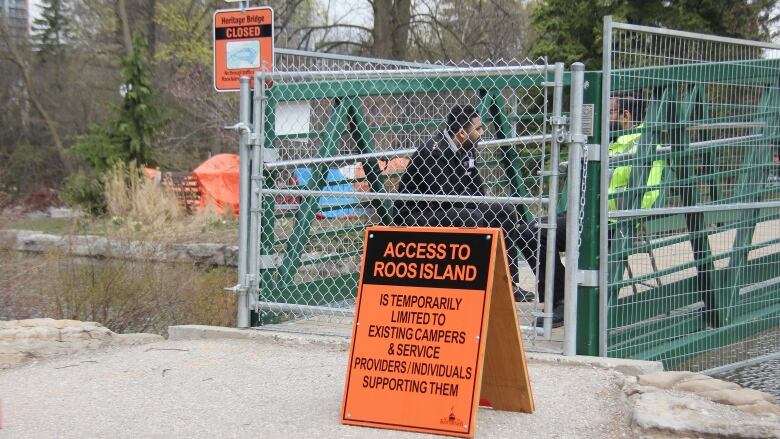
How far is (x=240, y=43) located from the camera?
314 inches

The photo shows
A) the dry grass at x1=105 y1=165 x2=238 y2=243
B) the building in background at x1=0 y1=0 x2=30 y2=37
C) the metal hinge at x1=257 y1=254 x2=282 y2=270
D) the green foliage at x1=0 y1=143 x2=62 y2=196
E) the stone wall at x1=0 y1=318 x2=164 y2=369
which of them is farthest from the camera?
the green foliage at x1=0 y1=143 x2=62 y2=196

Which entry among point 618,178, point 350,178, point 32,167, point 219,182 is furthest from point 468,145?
point 32,167

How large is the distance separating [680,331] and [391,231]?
2.72m

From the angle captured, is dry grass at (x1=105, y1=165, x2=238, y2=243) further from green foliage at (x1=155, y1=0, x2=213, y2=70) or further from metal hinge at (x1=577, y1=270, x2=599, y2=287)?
green foliage at (x1=155, y1=0, x2=213, y2=70)

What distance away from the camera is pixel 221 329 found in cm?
652

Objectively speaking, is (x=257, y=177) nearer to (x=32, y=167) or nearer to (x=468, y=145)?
(x=468, y=145)

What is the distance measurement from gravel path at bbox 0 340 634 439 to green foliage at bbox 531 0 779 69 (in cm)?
1449

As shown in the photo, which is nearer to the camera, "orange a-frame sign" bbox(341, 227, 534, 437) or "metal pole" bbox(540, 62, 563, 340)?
"orange a-frame sign" bbox(341, 227, 534, 437)

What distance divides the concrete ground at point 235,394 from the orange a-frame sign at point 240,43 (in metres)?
2.69

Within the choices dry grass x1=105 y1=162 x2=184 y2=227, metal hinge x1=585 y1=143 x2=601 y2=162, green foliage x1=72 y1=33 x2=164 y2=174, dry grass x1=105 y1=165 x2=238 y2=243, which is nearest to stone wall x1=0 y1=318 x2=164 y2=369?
metal hinge x1=585 y1=143 x2=601 y2=162

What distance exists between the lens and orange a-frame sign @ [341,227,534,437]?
4.25 m

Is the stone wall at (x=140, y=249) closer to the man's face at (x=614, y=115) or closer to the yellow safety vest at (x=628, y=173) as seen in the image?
the yellow safety vest at (x=628, y=173)

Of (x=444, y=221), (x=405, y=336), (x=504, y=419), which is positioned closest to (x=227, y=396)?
(x=405, y=336)

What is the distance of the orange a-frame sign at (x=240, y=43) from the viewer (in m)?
7.84
